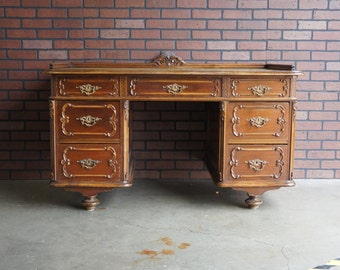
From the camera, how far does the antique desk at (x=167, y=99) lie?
2998 mm

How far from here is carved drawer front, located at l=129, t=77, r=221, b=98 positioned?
9.87 ft

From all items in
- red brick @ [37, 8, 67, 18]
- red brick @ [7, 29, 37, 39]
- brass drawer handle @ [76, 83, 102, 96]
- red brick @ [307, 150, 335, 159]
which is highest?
red brick @ [37, 8, 67, 18]

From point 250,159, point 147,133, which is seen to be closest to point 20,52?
point 147,133

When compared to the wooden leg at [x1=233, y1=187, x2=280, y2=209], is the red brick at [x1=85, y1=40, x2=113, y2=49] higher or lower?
higher

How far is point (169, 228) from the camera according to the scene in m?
2.83

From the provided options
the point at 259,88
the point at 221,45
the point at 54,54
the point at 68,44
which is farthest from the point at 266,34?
the point at 54,54

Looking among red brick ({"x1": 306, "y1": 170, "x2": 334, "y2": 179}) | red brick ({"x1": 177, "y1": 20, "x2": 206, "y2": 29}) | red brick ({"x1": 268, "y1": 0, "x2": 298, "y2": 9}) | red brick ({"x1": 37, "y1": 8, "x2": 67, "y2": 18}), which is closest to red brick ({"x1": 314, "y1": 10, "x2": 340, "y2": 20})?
red brick ({"x1": 268, "y1": 0, "x2": 298, "y2": 9})

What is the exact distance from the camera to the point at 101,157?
3059 mm

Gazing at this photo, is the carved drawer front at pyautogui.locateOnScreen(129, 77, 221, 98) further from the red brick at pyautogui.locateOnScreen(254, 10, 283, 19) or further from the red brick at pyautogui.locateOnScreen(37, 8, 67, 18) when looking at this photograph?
the red brick at pyautogui.locateOnScreen(37, 8, 67, 18)

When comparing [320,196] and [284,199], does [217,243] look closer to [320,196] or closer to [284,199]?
[284,199]

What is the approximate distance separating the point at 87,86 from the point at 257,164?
1243 mm

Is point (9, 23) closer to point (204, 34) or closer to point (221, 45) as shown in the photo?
point (204, 34)

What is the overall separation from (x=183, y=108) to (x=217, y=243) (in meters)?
1.43

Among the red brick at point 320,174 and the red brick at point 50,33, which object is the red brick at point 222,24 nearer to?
the red brick at point 50,33
